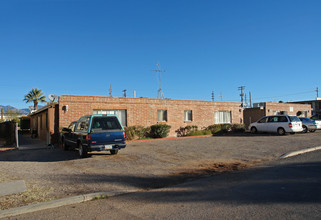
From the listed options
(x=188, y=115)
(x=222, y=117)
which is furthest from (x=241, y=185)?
(x=222, y=117)

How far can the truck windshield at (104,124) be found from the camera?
1020cm

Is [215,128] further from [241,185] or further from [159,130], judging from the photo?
[241,185]

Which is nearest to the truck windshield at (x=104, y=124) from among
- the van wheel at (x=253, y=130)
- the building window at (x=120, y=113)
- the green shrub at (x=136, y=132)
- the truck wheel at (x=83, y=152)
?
the truck wheel at (x=83, y=152)

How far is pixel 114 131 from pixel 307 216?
24.8 feet

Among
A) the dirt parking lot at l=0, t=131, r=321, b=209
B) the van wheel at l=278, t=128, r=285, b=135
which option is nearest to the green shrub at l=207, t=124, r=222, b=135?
the van wheel at l=278, t=128, r=285, b=135

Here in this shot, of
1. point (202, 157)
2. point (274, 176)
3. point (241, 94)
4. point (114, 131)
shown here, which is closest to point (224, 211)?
point (274, 176)

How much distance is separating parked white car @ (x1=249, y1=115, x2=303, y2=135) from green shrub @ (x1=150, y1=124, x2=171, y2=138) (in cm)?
842

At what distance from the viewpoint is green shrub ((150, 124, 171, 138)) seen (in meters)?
19.1

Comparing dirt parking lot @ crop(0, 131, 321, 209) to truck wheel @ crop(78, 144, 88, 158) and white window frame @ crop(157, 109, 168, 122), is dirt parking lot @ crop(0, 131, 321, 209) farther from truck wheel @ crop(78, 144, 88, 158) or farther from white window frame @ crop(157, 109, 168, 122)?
white window frame @ crop(157, 109, 168, 122)

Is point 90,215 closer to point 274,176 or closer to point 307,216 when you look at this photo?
point 307,216

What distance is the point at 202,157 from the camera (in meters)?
10.3

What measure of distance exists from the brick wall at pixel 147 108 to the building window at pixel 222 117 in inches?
13.6

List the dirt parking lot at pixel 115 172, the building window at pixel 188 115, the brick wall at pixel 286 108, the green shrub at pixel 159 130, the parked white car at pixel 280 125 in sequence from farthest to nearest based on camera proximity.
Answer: the brick wall at pixel 286 108, the building window at pixel 188 115, the parked white car at pixel 280 125, the green shrub at pixel 159 130, the dirt parking lot at pixel 115 172

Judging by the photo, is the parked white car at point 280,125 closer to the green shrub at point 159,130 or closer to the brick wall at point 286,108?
the green shrub at point 159,130
